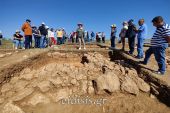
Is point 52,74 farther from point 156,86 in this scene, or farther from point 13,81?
point 156,86

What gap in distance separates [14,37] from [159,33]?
9.25 metres

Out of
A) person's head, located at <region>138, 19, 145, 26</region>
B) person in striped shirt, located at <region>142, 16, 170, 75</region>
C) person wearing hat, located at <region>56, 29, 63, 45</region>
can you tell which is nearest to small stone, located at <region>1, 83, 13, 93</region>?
person in striped shirt, located at <region>142, 16, 170, 75</region>

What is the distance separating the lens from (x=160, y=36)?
711 cm

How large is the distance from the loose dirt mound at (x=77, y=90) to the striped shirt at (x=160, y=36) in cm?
134

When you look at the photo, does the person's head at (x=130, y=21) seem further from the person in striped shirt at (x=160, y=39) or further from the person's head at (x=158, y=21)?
the person's head at (x=158, y=21)

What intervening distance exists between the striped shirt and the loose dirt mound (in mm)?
1344

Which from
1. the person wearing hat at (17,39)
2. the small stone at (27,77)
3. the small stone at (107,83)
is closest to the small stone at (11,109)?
the small stone at (27,77)

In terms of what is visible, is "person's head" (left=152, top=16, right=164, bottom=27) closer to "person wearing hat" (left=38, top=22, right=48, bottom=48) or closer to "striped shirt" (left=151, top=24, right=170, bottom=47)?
"striped shirt" (left=151, top=24, right=170, bottom=47)

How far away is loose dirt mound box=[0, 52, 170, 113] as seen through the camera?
6.61 metres

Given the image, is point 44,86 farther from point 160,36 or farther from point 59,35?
point 59,35

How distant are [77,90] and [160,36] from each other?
10.7 feet

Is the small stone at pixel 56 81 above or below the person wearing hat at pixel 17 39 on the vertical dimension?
below

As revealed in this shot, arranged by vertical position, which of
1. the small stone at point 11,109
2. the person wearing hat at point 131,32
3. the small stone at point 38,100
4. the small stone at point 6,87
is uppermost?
the person wearing hat at point 131,32

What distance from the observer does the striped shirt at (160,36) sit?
6859 mm
